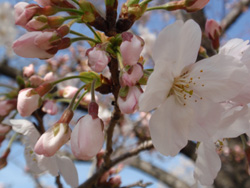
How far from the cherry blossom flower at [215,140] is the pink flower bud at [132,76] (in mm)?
287

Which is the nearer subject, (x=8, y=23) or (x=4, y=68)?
(x=4, y=68)

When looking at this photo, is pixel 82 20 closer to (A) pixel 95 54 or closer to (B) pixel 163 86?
(A) pixel 95 54

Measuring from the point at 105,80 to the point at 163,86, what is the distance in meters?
0.23

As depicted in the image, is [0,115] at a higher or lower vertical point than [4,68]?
higher

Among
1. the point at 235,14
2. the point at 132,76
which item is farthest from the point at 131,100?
the point at 235,14

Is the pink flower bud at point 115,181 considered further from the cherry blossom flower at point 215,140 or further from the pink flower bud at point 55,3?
the pink flower bud at point 55,3

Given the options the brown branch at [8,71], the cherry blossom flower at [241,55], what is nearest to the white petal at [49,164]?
the cherry blossom flower at [241,55]

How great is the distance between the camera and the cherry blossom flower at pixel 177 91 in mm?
713

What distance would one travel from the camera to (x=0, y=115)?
113 cm

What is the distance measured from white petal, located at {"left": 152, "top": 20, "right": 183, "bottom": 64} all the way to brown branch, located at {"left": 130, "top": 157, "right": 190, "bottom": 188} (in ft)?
8.09

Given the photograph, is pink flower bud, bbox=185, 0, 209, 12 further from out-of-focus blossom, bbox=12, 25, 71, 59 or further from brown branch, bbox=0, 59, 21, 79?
brown branch, bbox=0, 59, 21, 79

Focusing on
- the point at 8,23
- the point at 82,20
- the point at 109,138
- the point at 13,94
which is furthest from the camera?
the point at 8,23

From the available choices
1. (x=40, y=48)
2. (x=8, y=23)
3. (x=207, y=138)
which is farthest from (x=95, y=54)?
(x=8, y=23)

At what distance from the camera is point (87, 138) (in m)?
0.70
